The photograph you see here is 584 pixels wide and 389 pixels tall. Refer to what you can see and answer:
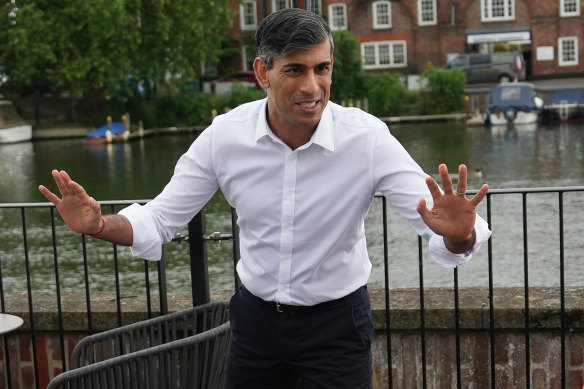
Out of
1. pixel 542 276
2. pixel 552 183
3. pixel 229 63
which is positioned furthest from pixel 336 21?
pixel 542 276

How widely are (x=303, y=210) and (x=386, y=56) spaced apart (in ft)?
178

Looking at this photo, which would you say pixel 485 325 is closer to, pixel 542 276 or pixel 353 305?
pixel 353 305

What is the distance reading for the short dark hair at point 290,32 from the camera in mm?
2846

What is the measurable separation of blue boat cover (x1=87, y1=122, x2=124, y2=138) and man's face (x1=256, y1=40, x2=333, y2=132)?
138ft

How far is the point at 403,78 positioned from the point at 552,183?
26.5 m

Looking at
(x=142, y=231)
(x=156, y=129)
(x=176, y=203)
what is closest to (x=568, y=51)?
(x=156, y=129)

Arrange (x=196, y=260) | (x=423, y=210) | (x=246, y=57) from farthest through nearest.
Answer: (x=246, y=57), (x=196, y=260), (x=423, y=210)

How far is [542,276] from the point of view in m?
14.5

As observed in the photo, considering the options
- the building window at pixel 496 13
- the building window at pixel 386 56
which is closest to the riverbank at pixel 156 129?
the building window at pixel 386 56

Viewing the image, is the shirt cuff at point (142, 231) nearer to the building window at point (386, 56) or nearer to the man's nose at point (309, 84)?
the man's nose at point (309, 84)

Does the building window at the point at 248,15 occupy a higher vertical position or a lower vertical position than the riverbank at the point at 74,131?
higher

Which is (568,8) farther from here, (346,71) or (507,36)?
(346,71)

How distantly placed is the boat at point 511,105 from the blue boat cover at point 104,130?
657 inches

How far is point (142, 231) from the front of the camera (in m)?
3.21
